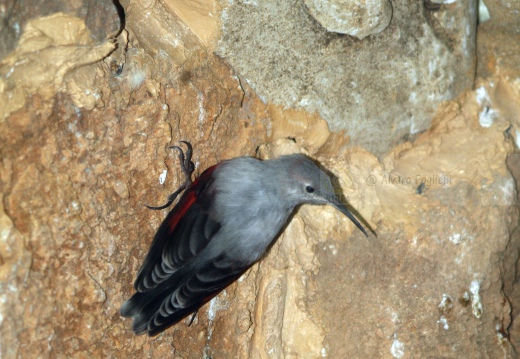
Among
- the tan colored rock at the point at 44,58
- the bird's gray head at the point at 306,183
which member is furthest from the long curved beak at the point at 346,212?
the tan colored rock at the point at 44,58

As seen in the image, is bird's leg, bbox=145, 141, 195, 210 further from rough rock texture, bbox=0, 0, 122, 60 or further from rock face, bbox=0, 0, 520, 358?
rough rock texture, bbox=0, 0, 122, 60

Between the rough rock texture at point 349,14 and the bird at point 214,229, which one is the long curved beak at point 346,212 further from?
the rough rock texture at point 349,14

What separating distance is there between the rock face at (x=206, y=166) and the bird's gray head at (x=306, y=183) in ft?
1.24

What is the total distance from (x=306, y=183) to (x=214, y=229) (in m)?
0.56

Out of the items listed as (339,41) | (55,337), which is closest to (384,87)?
(339,41)

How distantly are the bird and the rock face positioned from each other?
13 cm

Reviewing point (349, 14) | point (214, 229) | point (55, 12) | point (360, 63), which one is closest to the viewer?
point (55, 12)

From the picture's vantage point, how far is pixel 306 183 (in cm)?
306

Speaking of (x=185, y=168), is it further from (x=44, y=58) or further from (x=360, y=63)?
(x=360, y=63)

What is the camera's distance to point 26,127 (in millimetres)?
2562

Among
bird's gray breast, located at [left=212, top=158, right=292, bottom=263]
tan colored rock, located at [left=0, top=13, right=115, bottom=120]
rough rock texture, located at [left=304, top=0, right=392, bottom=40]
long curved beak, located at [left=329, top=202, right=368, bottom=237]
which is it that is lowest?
long curved beak, located at [left=329, top=202, right=368, bottom=237]

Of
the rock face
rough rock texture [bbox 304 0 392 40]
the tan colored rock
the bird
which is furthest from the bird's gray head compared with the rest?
the tan colored rock

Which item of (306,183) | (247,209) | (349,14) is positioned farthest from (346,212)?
(349,14)

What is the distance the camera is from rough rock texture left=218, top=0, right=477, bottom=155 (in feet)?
10.9
